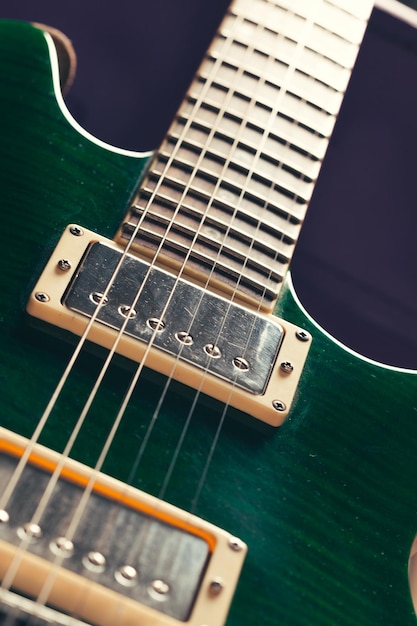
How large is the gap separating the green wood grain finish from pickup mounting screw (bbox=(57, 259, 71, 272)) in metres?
0.03

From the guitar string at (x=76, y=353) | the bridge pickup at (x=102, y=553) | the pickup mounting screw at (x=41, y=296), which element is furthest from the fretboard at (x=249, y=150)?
the bridge pickup at (x=102, y=553)

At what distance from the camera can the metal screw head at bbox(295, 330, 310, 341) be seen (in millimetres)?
808

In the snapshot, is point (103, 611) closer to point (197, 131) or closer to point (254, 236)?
point (254, 236)

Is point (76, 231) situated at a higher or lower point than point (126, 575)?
higher

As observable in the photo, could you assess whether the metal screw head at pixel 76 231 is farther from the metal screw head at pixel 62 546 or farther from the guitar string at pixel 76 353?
the metal screw head at pixel 62 546

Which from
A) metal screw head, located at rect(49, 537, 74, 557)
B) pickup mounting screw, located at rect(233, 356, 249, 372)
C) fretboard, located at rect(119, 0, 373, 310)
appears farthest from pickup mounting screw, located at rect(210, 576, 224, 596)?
fretboard, located at rect(119, 0, 373, 310)

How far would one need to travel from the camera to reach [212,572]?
0.59m

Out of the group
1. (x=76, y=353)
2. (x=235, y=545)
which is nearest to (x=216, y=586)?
(x=235, y=545)

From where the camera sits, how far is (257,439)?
0.73 meters

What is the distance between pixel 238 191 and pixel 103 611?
1.82 feet

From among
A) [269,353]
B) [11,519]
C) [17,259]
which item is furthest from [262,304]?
[11,519]

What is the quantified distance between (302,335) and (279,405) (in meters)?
0.11

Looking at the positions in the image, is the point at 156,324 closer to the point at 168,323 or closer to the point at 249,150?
the point at 168,323

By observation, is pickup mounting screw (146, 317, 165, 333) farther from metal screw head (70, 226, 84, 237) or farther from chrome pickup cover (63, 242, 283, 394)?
metal screw head (70, 226, 84, 237)
